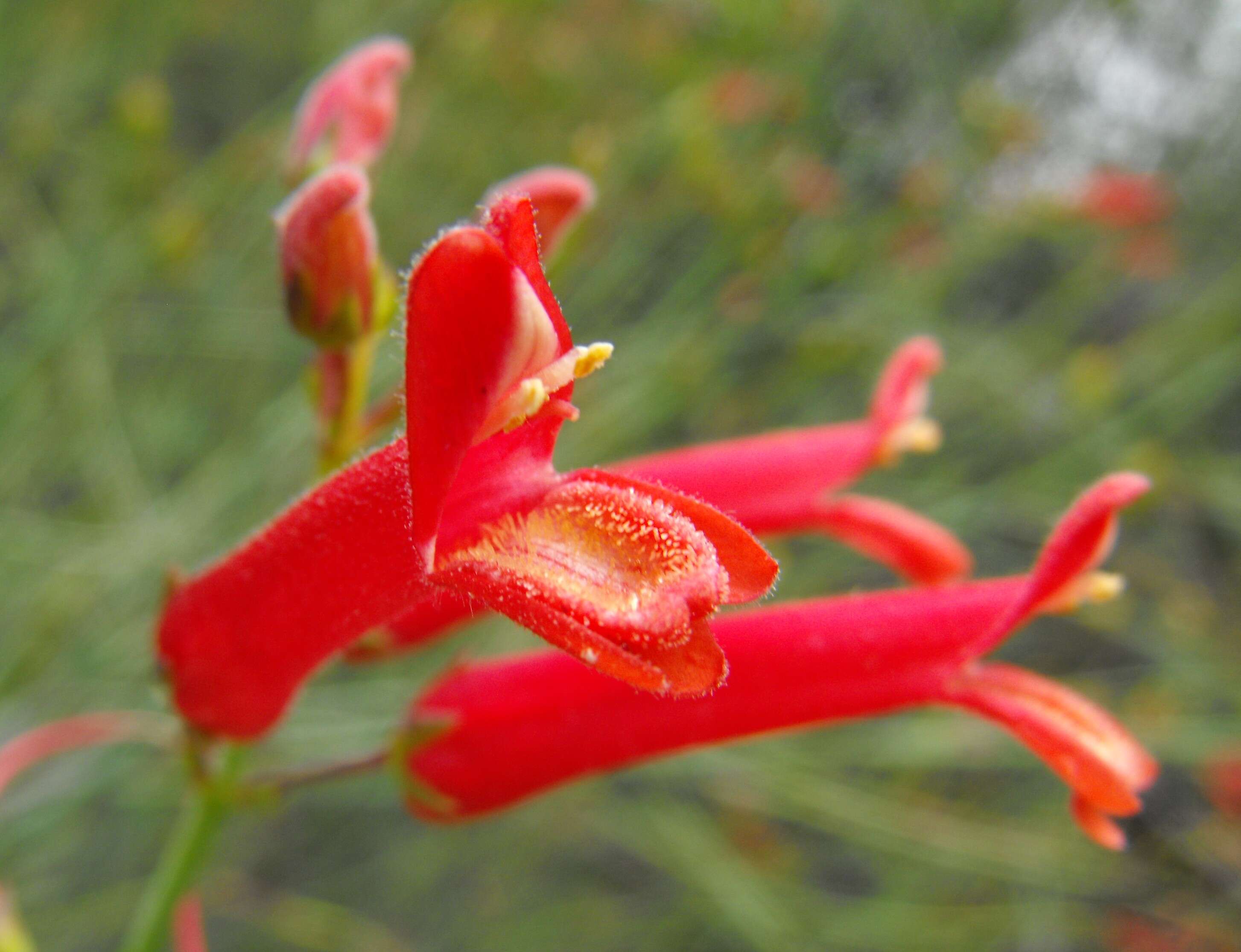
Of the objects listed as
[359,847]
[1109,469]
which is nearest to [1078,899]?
[1109,469]

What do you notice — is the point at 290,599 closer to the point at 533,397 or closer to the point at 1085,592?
the point at 533,397

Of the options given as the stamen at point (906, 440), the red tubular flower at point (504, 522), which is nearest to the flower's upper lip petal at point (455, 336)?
the red tubular flower at point (504, 522)

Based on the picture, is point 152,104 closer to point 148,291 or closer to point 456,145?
point 456,145

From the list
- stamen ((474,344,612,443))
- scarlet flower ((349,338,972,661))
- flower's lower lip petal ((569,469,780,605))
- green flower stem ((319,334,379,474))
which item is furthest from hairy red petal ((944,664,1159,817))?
green flower stem ((319,334,379,474))

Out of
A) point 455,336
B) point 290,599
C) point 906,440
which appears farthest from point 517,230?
point 906,440

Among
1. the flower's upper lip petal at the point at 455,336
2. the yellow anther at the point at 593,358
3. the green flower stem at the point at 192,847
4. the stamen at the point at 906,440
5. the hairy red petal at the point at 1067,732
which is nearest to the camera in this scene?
the flower's upper lip petal at the point at 455,336

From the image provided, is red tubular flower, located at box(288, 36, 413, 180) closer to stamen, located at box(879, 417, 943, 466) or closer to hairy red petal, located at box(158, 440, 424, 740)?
hairy red petal, located at box(158, 440, 424, 740)

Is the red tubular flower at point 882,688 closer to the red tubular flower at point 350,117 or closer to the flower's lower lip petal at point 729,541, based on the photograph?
the flower's lower lip petal at point 729,541
